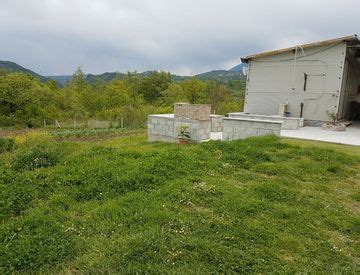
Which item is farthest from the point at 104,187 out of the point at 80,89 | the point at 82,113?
the point at 80,89

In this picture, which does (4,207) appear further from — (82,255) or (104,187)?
(82,255)

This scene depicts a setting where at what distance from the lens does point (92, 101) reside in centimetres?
3925

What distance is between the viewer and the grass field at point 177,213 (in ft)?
9.99

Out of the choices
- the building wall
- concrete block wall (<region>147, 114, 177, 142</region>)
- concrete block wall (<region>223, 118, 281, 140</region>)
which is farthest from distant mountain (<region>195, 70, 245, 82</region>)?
concrete block wall (<region>223, 118, 281, 140</region>)

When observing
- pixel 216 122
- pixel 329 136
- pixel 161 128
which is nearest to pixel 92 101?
pixel 216 122

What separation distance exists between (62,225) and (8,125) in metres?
32.2

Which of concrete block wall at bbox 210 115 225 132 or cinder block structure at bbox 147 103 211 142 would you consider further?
concrete block wall at bbox 210 115 225 132

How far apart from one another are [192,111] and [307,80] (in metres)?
7.78

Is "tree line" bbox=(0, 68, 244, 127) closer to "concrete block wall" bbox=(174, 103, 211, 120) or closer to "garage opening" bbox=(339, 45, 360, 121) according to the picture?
"garage opening" bbox=(339, 45, 360, 121)

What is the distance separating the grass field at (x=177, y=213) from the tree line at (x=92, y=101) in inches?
863

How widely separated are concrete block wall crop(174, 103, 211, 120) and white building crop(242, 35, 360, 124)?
6336 millimetres

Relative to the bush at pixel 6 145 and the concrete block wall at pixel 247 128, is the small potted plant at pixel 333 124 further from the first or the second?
the bush at pixel 6 145

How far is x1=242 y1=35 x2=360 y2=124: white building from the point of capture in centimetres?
1436

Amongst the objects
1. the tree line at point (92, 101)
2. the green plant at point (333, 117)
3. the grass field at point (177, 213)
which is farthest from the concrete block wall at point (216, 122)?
the tree line at point (92, 101)
